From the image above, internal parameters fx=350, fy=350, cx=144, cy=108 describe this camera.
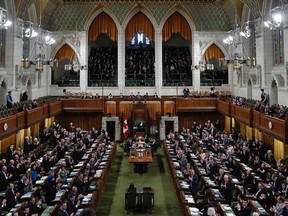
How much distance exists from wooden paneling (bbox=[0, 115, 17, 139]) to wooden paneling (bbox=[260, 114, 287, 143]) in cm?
1304

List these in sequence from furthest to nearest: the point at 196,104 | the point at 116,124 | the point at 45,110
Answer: the point at 196,104 < the point at 116,124 < the point at 45,110

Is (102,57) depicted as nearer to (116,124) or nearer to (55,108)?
(116,124)

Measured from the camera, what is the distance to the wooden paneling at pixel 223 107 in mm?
25906

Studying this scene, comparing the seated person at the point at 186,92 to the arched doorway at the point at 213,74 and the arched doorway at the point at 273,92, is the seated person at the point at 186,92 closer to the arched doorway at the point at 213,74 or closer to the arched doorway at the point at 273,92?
the arched doorway at the point at 213,74

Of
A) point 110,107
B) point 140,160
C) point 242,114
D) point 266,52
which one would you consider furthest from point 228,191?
point 110,107

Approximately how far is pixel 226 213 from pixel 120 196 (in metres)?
5.99

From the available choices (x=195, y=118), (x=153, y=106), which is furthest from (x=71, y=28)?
(x=195, y=118)

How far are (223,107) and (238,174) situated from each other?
12.3 meters

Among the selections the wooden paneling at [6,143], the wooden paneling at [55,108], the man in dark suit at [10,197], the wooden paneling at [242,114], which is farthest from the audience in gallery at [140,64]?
the man in dark suit at [10,197]

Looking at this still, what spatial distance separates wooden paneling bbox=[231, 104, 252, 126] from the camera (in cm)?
2122

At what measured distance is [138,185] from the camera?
55.8ft

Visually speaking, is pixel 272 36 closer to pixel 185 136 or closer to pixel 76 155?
pixel 185 136

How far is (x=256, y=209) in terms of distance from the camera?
10.9 metres

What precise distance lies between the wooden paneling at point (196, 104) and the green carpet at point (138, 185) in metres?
6.66
